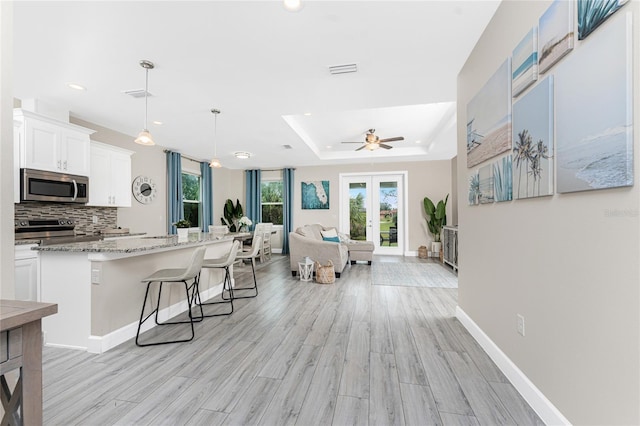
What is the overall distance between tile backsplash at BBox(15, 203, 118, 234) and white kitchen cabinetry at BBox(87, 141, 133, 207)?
0.23 metres

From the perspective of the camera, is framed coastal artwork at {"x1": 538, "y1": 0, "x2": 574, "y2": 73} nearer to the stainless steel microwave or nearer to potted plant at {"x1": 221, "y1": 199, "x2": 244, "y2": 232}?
the stainless steel microwave

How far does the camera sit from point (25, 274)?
9.46 feet

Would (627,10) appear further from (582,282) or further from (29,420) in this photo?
(29,420)

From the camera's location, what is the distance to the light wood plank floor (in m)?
1.61

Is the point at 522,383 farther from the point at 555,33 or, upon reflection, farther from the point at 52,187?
the point at 52,187

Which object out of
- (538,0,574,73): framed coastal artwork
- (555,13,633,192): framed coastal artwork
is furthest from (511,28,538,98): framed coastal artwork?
(555,13,633,192): framed coastal artwork

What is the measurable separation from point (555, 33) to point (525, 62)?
0.28 meters

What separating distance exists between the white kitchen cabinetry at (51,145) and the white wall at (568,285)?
16.2 feet

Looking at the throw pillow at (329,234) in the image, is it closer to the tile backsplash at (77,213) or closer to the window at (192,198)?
the window at (192,198)

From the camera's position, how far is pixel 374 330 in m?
2.78

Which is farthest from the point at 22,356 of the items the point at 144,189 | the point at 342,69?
the point at 144,189

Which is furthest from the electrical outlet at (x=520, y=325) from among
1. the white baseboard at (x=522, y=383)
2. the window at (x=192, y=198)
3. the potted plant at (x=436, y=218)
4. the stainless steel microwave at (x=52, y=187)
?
the window at (x=192, y=198)

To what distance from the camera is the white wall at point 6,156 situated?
1.11 m

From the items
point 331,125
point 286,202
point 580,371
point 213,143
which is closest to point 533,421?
point 580,371
